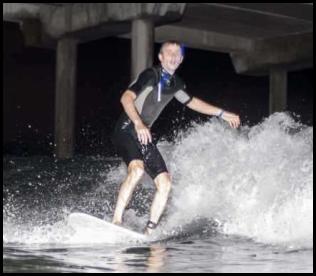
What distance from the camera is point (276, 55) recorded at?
32500mm

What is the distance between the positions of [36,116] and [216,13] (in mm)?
8847

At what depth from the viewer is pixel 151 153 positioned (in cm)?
891

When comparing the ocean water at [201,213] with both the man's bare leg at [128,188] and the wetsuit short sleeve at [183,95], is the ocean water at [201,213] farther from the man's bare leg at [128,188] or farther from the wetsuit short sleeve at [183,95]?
the wetsuit short sleeve at [183,95]

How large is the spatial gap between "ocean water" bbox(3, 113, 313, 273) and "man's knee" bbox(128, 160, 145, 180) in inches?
28.2

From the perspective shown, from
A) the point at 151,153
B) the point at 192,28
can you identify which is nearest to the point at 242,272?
the point at 151,153

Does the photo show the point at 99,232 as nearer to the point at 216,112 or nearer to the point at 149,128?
the point at 149,128

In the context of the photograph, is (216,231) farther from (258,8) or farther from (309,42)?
(309,42)

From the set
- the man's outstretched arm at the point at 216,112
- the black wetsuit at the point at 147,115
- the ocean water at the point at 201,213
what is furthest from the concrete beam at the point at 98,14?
the black wetsuit at the point at 147,115

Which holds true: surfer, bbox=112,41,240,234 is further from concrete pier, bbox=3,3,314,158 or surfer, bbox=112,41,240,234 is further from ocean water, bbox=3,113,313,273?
concrete pier, bbox=3,3,314,158

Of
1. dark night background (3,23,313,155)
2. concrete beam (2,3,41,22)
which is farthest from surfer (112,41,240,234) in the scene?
dark night background (3,23,313,155)

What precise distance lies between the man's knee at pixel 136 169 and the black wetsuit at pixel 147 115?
0.05 meters

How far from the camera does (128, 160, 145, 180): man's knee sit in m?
8.71

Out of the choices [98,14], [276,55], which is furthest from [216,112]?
[276,55]

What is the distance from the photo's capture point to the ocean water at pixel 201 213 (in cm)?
698
